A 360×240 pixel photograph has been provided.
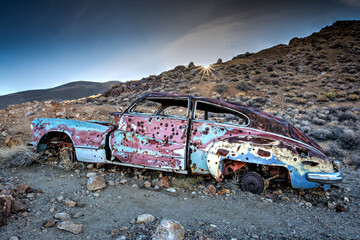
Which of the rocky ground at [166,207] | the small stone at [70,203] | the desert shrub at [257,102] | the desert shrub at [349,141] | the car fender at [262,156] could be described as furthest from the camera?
the desert shrub at [257,102]

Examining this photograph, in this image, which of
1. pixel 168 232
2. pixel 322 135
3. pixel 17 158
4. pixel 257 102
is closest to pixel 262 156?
pixel 168 232

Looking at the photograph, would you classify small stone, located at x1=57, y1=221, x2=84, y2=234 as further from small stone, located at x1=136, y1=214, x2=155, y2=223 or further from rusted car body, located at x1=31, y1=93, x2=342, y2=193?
rusted car body, located at x1=31, y1=93, x2=342, y2=193

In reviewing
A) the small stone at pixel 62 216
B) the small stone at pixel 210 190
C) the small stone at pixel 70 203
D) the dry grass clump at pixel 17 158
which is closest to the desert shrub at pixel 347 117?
the small stone at pixel 210 190

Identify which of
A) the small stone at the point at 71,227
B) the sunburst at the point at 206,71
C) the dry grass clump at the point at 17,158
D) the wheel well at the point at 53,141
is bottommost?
the small stone at the point at 71,227

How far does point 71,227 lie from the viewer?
230 centimetres

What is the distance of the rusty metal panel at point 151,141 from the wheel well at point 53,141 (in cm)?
146

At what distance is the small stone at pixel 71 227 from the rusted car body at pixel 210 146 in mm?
1595

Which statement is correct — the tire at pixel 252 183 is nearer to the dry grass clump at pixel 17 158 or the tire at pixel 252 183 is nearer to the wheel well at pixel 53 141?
the wheel well at pixel 53 141

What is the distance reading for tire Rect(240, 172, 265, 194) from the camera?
3.46 meters

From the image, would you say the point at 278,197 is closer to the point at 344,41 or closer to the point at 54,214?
the point at 54,214

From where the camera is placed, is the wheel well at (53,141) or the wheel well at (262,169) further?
the wheel well at (53,141)

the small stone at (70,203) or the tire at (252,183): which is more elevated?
the small stone at (70,203)

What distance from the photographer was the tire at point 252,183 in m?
3.46

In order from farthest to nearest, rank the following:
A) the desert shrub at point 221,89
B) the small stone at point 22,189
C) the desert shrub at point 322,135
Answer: the desert shrub at point 221,89 < the desert shrub at point 322,135 < the small stone at point 22,189
